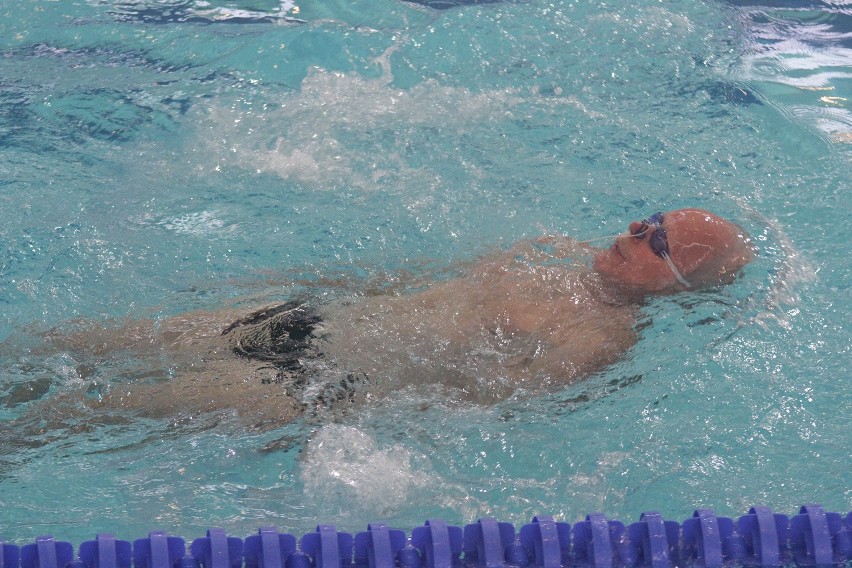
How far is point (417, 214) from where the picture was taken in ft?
12.8

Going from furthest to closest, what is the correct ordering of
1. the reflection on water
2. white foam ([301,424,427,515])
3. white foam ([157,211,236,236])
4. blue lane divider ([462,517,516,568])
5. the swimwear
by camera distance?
the reflection on water
white foam ([157,211,236,236])
the swimwear
white foam ([301,424,427,515])
blue lane divider ([462,517,516,568])

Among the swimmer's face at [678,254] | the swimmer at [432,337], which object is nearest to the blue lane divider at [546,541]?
the swimmer at [432,337]

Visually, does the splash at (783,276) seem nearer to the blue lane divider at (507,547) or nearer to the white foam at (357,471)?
the blue lane divider at (507,547)

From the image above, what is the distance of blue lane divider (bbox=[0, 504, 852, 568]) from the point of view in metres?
2.14

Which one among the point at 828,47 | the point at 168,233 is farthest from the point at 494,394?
the point at 828,47

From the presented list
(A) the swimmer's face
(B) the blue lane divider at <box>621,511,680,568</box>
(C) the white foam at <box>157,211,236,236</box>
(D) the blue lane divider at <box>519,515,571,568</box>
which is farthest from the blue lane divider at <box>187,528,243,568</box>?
(C) the white foam at <box>157,211,236,236</box>

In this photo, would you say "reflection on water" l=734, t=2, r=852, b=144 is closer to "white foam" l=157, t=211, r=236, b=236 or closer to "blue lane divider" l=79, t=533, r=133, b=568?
"white foam" l=157, t=211, r=236, b=236

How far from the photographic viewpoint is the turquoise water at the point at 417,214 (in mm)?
2688

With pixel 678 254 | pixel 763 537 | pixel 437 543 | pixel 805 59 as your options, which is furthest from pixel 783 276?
pixel 805 59

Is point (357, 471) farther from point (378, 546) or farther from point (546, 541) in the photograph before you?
point (546, 541)

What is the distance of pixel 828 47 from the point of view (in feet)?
19.0

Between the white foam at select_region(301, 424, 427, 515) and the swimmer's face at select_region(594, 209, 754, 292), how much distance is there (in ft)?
3.38

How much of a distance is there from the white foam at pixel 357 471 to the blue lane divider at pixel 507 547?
403 mm

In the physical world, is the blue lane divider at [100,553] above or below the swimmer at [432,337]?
below
